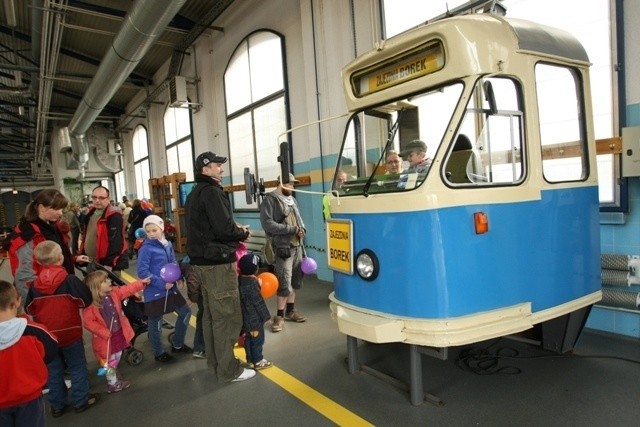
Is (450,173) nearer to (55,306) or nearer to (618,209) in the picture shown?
(618,209)

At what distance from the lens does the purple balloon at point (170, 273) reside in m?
3.39

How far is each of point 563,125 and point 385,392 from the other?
2485mm

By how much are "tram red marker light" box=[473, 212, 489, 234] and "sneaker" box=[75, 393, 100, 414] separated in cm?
316

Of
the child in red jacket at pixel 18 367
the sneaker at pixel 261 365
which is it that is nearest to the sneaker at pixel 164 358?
the sneaker at pixel 261 365

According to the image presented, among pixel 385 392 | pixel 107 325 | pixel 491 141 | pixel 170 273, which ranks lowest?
pixel 385 392

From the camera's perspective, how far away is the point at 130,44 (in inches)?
275

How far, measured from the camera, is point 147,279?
11.3 ft

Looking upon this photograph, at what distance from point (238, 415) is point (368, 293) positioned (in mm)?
1278

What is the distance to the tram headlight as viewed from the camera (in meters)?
2.60

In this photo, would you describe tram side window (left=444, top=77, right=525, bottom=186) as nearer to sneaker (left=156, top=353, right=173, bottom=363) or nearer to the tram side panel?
the tram side panel

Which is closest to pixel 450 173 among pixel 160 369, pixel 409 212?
pixel 409 212

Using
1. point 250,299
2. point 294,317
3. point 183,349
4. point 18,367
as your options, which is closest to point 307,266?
point 294,317

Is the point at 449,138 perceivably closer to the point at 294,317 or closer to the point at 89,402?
the point at 294,317

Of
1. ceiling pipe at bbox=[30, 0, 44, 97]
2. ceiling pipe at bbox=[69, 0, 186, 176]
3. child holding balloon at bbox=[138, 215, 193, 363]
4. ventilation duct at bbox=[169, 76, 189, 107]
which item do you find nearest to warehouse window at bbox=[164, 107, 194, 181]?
ventilation duct at bbox=[169, 76, 189, 107]
